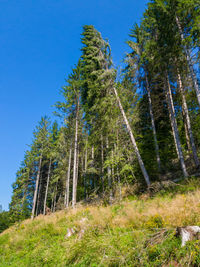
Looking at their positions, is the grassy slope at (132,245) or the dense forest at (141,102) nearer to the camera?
the grassy slope at (132,245)

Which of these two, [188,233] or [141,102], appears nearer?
[188,233]

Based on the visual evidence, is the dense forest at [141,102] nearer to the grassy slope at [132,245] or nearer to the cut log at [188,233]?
the grassy slope at [132,245]

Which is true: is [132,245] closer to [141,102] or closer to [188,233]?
[188,233]

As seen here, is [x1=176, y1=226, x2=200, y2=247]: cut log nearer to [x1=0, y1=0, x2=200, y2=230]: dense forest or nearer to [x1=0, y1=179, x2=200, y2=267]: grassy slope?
[x1=0, y1=179, x2=200, y2=267]: grassy slope

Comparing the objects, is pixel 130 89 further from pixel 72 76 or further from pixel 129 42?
pixel 72 76

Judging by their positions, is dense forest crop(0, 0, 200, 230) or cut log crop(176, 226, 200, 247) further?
dense forest crop(0, 0, 200, 230)

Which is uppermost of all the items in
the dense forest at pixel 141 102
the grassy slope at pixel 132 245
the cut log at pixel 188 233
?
the dense forest at pixel 141 102

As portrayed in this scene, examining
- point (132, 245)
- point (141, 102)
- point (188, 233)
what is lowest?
point (132, 245)

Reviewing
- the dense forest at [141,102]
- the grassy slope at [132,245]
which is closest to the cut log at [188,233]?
the grassy slope at [132,245]

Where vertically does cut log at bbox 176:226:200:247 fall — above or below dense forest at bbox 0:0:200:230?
below

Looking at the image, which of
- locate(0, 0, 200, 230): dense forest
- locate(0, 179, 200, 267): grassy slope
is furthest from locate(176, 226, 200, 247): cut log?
locate(0, 0, 200, 230): dense forest

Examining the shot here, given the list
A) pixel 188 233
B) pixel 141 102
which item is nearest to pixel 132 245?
pixel 188 233

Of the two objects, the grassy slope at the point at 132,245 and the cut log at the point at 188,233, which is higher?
the cut log at the point at 188,233

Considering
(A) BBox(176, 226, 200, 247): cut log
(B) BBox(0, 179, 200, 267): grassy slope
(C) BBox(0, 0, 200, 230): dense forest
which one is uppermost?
(C) BBox(0, 0, 200, 230): dense forest
